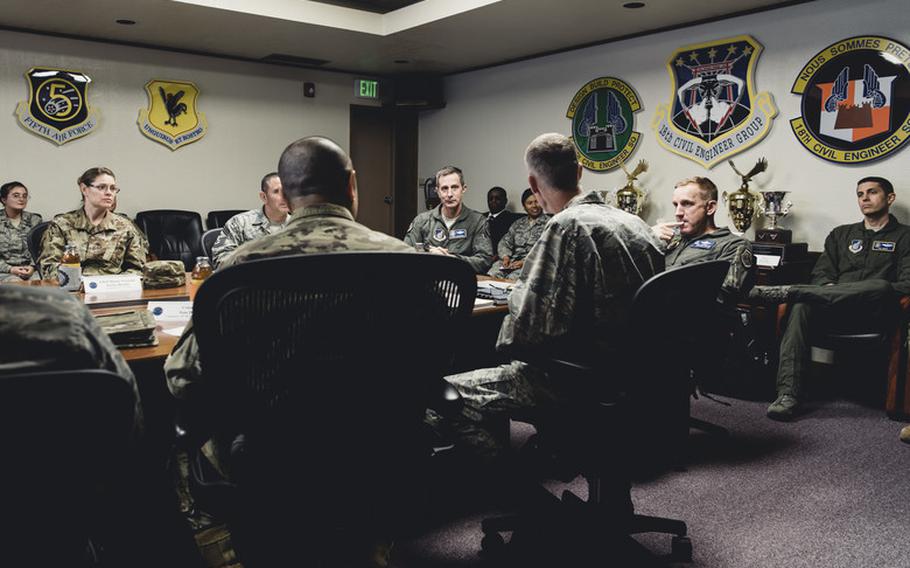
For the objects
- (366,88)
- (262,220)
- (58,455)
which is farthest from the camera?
(366,88)

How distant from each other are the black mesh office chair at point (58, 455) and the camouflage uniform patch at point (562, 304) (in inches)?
42.1

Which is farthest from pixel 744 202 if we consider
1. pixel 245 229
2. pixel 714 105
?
pixel 245 229

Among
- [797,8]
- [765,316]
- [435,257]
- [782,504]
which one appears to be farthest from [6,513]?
[797,8]

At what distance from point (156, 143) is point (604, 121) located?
427 centimetres

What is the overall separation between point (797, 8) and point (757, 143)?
0.93 m

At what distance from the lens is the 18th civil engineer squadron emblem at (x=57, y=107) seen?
5945 mm

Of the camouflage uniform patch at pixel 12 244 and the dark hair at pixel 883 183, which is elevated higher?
the dark hair at pixel 883 183

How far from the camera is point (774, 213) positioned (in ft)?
15.1

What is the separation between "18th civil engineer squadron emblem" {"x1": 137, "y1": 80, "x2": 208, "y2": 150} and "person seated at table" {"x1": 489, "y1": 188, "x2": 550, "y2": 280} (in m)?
3.33

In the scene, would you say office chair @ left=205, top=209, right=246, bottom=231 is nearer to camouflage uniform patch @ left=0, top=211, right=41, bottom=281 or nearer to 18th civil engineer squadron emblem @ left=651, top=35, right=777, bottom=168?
camouflage uniform patch @ left=0, top=211, right=41, bottom=281

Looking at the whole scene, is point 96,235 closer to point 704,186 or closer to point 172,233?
point 172,233

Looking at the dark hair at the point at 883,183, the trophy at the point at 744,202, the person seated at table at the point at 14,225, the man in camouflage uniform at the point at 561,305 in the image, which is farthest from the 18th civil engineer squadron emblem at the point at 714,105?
the person seated at table at the point at 14,225

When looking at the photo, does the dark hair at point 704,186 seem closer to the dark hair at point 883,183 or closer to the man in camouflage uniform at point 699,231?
the man in camouflage uniform at point 699,231

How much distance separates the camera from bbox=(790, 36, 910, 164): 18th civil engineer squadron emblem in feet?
13.9
